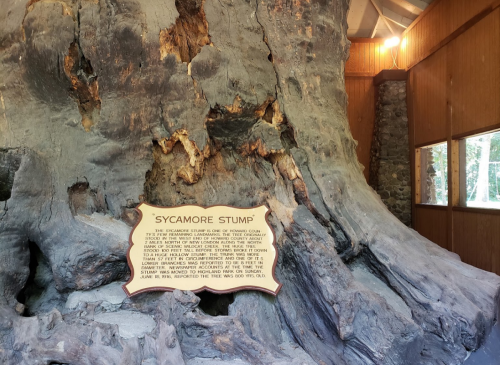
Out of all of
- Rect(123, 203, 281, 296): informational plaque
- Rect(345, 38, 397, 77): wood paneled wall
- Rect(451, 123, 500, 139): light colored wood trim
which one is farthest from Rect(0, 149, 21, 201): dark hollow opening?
Rect(345, 38, 397, 77): wood paneled wall

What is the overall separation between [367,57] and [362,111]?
1229mm

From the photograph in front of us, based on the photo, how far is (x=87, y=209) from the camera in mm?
2721

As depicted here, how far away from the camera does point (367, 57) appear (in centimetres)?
763

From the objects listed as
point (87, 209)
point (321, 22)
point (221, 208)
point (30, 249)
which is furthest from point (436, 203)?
point (30, 249)

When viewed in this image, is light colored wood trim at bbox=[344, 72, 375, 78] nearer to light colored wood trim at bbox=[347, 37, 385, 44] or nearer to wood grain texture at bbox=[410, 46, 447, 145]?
light colored wood trim at bbox=[347, 37, 385, 44]

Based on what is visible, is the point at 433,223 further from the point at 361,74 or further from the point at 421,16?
the point at 421,16

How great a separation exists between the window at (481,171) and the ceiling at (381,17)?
3.09 meters

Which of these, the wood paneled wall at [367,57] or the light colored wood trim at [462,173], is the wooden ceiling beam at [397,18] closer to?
the wood paneled wall at [367,57]

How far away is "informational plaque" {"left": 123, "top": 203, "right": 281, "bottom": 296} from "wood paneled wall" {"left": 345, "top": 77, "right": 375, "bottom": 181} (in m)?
5.92

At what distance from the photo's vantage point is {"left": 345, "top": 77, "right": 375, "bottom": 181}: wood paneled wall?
7.74 metres

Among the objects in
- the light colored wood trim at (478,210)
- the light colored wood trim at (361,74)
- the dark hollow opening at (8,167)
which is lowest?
the light colored wood trim at (478,210)

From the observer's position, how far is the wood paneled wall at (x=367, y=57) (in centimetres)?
755

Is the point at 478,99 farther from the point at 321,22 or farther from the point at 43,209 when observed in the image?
the point at 43,209

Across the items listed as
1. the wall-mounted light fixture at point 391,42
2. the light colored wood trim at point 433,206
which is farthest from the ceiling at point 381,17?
the light colored wood trim at point 433,206
